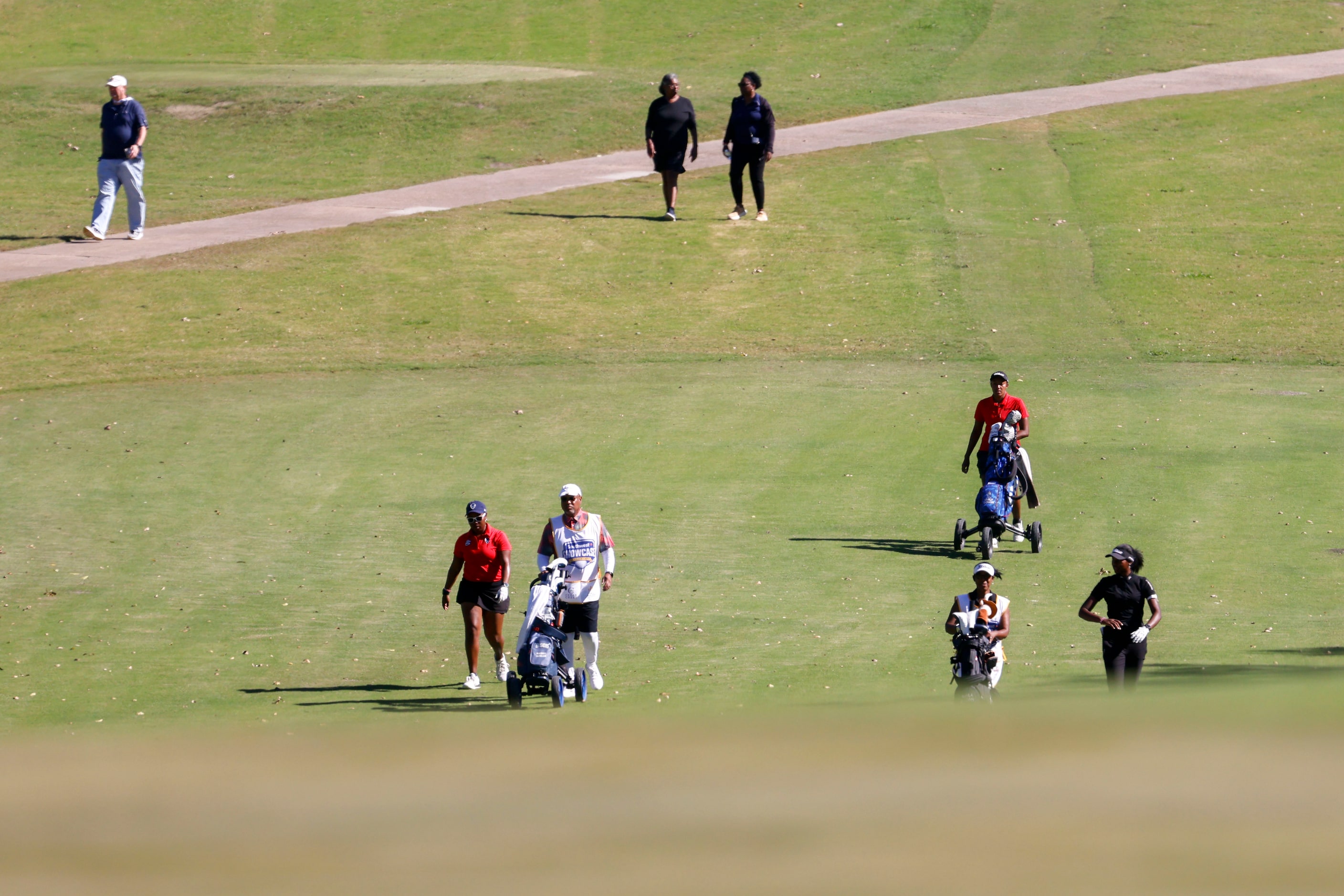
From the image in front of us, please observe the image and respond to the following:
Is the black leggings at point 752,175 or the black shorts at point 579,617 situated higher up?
the black leggings at point 752,175

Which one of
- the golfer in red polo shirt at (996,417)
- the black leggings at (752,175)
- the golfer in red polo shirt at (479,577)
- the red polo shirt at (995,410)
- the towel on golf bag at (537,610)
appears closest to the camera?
the towel on golf bag at (537,610)

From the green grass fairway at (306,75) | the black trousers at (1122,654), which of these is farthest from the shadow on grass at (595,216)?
the black trousers at (1122,654)

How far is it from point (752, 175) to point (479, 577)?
710 inches

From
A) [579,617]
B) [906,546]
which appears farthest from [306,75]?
[579,617]

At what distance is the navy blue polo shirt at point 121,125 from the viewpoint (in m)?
26.7

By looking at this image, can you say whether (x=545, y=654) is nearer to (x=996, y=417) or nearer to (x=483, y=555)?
(x=483, y=555)

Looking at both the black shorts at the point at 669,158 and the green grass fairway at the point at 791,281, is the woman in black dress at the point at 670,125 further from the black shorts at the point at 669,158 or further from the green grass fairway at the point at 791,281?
the green grass fairway at the point at 791,281

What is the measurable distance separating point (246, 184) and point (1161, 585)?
81.8 feet

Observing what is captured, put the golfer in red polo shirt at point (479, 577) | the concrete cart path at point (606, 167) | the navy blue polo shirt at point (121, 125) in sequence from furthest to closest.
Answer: the concrete cart path at point (606, 167)
the navy blue polo shirt at point (121, 125)
the golfer in red polo shirt at point (479, 577)

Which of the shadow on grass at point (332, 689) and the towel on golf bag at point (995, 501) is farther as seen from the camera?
the towel on golf bag at point (995, 501)

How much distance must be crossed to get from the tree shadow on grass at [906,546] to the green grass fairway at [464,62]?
63.6 ft

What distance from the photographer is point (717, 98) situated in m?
37.7

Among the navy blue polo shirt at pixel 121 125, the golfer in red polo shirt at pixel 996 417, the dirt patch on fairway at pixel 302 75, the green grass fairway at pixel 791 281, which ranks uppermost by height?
the dirt patch on fairway at pixel 302 75

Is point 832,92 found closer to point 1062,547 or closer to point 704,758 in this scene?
point 1062,547
